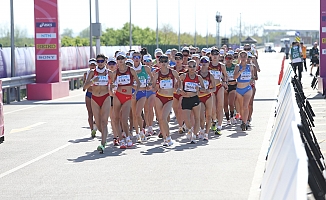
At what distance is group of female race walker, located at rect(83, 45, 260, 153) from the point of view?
15086 millimetres

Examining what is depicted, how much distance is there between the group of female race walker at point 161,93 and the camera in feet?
49.5

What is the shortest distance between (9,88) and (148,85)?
1383 centimetres

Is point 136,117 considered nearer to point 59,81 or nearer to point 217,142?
point 217,142

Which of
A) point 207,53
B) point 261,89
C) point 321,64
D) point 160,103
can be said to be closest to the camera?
point 160,103

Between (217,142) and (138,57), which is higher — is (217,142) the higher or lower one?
the lower one

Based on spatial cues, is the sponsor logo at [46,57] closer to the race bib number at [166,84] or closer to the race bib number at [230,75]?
the race bib number at [230,75]

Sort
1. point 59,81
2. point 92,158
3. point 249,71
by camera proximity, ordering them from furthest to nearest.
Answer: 1. point 59,81
2. point 249,71
3. point 92,158

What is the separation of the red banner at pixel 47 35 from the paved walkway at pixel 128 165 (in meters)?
11.1

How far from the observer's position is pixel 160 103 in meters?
15.7

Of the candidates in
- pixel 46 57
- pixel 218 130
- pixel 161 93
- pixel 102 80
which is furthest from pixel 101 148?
pixel 46 57

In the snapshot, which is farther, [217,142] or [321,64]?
[321,64]

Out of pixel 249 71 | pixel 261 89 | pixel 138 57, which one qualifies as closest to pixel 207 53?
pixel 249 71

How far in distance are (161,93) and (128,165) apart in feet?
A: 10.1

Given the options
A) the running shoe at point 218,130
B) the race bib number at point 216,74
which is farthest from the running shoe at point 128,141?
the race bib number at point 216,74
